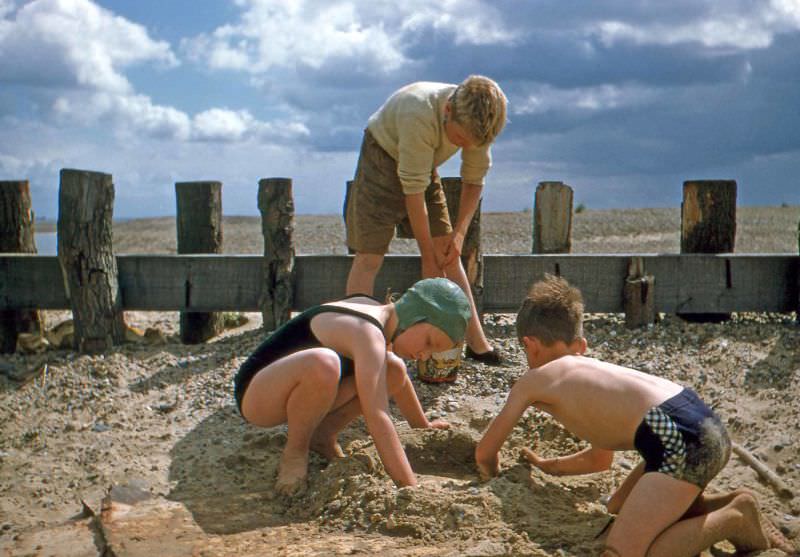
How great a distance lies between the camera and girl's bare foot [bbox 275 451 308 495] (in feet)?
12.5

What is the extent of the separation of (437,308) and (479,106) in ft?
4.84

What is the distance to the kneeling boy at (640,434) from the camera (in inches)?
122

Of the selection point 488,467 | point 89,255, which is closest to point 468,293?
point 488,467

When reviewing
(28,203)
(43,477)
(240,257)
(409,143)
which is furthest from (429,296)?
(28,203)

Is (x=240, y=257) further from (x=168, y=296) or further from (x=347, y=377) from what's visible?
(x=347, y=377)

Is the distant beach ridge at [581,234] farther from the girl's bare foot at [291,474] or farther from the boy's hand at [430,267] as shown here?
the girl's bare foot at [291,474]

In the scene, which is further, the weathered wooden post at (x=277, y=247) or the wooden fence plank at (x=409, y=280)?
the wooden fence plank at (x=409, y=280)

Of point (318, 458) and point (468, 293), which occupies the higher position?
point (468, 293)

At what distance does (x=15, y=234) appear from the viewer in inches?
269

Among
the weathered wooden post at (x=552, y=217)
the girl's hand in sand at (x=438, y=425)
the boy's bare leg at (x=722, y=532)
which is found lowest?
the boy's bare leg at (x=722, y=532)

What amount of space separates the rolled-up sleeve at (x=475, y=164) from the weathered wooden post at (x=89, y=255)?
2.75m

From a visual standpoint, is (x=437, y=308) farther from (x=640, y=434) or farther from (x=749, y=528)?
(x=749, y=528)

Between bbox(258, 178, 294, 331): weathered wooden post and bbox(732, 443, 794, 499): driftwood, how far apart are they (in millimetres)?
3361

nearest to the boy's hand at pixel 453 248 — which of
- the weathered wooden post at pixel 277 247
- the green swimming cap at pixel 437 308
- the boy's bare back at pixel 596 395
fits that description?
the weathered wooden post at pixel 277 247
